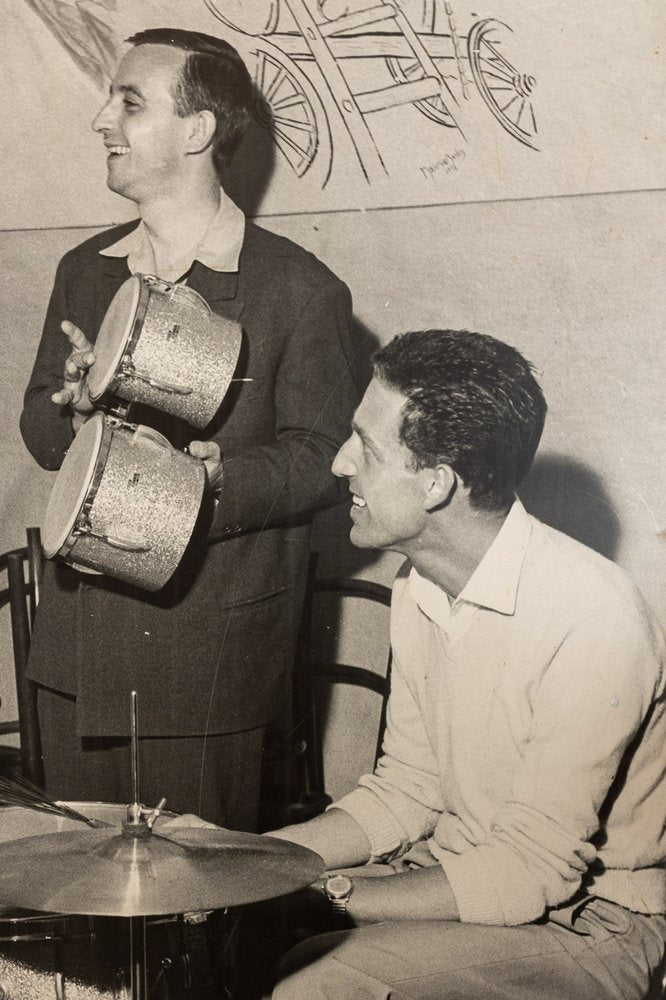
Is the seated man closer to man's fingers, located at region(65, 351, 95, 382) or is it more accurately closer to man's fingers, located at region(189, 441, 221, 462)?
man's fingers, located at region(189, 441, 221, 462)

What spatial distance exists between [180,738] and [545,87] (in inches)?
38.5

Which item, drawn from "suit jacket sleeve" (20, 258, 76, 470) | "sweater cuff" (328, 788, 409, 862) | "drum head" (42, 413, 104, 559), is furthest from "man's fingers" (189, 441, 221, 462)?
"sweater cuff" (328, 788, 409, 862)

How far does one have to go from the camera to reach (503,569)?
1.50m

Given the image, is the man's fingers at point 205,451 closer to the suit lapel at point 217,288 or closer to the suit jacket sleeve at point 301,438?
the suit jacket sleeve at point 301,438

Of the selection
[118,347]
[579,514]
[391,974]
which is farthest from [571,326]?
[391,974]

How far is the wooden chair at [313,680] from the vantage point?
1722mm

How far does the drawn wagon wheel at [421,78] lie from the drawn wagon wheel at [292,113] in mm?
123

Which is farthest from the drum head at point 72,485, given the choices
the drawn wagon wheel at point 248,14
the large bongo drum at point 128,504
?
the drawn wagon wheel at point 248,14

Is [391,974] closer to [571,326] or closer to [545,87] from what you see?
[571,326]

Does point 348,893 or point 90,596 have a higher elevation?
point 90,596

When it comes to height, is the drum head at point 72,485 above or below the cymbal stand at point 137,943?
above

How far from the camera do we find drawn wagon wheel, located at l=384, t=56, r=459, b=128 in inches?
64.4

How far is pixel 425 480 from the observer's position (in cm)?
150
